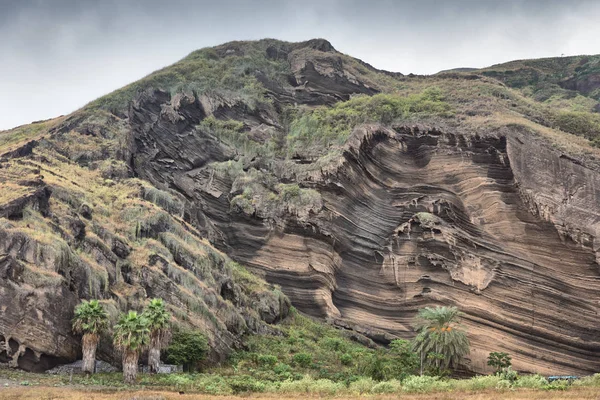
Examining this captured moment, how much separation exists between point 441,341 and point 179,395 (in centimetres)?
2736

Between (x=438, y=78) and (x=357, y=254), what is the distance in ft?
203

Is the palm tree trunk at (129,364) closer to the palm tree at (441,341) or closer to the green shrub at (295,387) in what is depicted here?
the green shrub at (295,387)

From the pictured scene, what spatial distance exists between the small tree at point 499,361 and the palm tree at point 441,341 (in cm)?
393

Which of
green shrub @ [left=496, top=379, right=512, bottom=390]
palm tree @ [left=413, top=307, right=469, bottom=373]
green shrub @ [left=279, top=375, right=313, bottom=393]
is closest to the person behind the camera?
green shrub @ [left=496, top=379, right=512, bottom=390]

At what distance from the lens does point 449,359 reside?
2020 inches

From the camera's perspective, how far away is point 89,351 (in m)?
39.0

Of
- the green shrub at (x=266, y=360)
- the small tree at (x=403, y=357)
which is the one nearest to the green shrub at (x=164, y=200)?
the green shrub at (x=266, y=360)

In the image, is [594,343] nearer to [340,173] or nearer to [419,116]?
[340,173]

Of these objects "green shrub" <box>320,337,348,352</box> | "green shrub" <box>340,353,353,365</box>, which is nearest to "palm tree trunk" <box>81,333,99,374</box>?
"green shrub" <box>340,353,353,365</box>

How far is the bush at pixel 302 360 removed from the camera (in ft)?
164

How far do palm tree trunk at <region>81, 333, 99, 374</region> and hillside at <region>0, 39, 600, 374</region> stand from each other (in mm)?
1463

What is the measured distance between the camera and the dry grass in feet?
94.9

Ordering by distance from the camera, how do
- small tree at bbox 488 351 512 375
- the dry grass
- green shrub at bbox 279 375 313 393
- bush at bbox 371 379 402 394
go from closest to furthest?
the dry grass → bush at bbox 371 379 402 394 → green shrub at bbox 279 375 313 393 → small tree at bbox 488 351 512 375

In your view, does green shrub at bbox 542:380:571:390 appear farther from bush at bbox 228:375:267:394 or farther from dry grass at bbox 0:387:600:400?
bush at bbox 228:375:267:394
